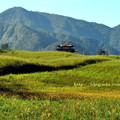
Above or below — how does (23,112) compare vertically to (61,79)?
above

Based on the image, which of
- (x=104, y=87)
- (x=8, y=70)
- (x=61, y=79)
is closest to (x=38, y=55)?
(x=8, y=70)

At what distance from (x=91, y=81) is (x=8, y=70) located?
49.1ft

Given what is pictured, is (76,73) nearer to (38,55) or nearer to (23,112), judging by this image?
(38,55)

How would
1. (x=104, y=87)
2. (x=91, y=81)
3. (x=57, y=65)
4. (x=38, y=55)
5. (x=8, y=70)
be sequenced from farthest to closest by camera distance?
(x=38, y=55), (x=57, y=65), (x=8, y=70), (x=91, y=81), (x=104, y=87)

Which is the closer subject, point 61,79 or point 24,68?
point 61,79

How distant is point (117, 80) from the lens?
4462 cm

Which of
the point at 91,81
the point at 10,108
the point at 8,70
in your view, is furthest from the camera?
the point at 8,70

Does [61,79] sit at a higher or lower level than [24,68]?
lower

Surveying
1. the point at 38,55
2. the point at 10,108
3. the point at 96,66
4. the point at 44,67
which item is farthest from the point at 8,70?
the point at 10,108

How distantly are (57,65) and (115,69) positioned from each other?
37.8 ft

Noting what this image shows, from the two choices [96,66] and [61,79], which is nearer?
[61,79]

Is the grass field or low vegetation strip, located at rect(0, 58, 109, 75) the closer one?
the grass field

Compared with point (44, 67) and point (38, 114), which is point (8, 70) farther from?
point (38, 114)

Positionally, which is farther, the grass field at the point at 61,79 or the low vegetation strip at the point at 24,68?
the low vegetation strip at the point at 24,68
